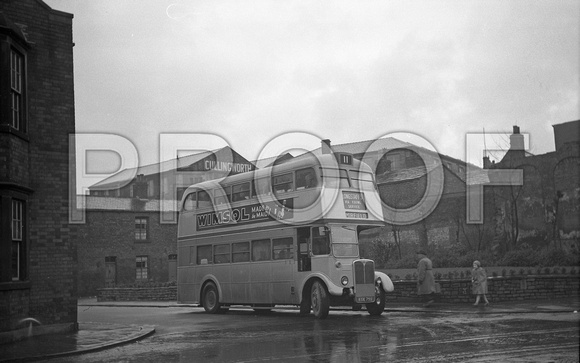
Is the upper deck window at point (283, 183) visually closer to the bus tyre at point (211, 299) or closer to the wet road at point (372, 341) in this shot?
the wet road at point (372, 341)

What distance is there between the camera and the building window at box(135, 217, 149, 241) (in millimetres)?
49031

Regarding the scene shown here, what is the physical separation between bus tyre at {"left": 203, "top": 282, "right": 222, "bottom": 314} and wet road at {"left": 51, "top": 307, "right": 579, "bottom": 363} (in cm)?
520

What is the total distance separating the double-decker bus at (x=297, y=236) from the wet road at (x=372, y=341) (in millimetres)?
1524

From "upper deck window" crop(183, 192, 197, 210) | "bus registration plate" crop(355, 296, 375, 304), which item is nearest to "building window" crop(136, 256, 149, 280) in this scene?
"upper deck window" crop(183, 192, 197, 210)

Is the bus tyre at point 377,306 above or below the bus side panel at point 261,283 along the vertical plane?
below

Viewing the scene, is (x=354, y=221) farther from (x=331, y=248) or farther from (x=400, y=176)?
(x=400, y=176)

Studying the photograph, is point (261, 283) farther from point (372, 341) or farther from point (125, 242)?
point (125, 242)

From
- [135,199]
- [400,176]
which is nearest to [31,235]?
[400,176]

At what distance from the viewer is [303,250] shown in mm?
18625

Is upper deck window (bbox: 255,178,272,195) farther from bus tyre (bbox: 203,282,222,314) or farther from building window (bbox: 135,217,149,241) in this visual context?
building window (bbox: 135,217,149,241)

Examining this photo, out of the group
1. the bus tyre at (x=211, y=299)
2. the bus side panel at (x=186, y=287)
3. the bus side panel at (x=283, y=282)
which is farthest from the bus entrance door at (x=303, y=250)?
the bus side panel at (x=186, y=287)

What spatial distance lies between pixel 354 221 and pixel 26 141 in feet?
29.3

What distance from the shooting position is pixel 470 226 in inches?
1297

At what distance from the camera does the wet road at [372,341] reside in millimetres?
9398
